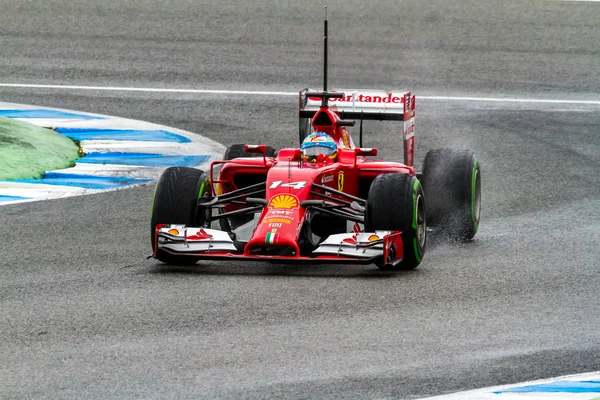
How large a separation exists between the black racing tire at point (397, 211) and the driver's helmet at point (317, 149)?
1.00 m

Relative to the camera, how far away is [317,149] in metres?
9.91

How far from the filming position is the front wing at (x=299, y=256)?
341 inches

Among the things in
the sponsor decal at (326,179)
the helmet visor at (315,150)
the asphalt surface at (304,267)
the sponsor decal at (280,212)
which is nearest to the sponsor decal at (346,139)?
the helmet visor at (315,150)

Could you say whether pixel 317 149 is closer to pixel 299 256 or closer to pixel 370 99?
pixel 299 256

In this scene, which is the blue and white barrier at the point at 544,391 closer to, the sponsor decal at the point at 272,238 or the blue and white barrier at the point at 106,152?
the sponsor decal at the point at 272,238

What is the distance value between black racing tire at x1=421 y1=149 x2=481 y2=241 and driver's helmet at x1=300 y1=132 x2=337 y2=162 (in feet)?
3.24

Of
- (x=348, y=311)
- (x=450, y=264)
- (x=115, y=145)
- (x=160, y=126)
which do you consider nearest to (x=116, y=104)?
(x=160, y=126)

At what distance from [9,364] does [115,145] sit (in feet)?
25.4

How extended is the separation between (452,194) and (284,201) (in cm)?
185

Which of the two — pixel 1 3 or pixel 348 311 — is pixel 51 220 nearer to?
pixel 348 311

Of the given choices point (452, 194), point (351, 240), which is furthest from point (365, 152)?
point (351, 240)

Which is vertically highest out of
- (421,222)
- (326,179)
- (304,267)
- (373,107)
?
(373,107)

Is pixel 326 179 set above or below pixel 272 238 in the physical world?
above

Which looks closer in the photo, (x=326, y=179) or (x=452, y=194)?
(x=326, y=179)
